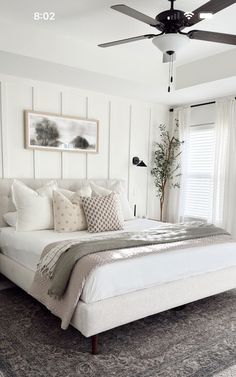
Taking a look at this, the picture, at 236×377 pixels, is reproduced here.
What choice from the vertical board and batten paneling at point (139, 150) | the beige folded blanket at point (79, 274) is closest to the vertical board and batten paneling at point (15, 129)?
the beige folded blanket at point (79, 274)

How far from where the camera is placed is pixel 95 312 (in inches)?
82.6

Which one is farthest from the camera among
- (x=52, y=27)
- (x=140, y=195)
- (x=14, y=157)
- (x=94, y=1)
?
(x=140, y=195)

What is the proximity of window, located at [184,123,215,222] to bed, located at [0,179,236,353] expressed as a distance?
71.9 inches

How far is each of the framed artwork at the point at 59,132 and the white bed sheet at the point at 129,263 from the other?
49.0 inches

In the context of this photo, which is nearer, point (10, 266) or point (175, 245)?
point (175, 245)

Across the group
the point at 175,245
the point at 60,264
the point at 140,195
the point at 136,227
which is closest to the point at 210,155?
the point at 140,195

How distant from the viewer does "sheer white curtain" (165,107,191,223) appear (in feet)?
16.5

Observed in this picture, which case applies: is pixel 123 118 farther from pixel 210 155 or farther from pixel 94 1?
pixel 94 1

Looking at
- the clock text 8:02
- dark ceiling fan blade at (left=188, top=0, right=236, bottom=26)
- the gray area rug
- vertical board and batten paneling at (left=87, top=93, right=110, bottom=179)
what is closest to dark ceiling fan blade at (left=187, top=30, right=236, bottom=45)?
dark ceiling fan blade at (left=188, top=0, right=236, bottom=26)

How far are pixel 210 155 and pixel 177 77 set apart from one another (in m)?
1.34

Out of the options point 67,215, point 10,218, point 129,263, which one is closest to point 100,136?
point 67,215

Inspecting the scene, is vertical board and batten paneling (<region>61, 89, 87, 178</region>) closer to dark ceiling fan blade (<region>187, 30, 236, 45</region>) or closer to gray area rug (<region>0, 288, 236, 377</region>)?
gray area rug (<region>0, 288, 236, 377</region>)

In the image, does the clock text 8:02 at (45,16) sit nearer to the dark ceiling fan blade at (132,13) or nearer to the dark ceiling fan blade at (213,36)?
the dark ceiling fan blade at (132,13)

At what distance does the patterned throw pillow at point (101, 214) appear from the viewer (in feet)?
10.9
